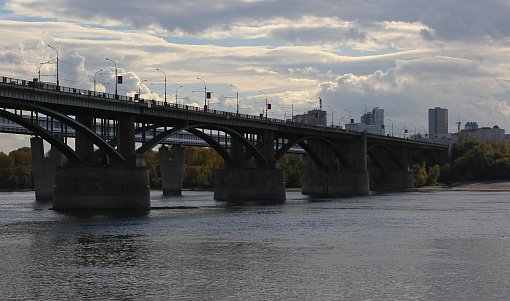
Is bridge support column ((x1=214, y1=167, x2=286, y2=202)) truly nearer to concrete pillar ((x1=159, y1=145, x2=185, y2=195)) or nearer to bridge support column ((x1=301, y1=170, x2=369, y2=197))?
bridge support column ((x1=301, y1=170, x2=369, y2=197))

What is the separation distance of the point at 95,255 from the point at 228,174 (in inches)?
2686

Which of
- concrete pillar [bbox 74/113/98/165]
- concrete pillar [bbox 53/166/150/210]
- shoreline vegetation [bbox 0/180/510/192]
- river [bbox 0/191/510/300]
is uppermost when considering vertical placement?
concrete pillar [bbox 74/113/98/165]

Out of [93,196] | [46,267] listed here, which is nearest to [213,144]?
[93,196]

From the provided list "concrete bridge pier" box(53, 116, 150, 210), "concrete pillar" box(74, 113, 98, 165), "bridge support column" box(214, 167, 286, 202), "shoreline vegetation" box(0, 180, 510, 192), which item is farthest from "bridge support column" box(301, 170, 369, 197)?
"concrete pillar" box(74, 113, 98, 165)

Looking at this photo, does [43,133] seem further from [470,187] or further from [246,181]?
[470,187]

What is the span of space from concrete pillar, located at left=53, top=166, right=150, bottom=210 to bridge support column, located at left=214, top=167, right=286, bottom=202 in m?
34.1

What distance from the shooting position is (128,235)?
2228 inches

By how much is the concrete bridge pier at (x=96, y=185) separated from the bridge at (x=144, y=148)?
11 cm

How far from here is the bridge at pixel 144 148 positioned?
72875mm

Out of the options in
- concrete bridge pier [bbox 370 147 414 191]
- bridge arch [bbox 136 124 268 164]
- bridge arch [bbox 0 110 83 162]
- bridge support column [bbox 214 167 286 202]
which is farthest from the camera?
concrete bridge pier [bbox 370 147 414 191]

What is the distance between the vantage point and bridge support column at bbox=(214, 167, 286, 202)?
368 ft

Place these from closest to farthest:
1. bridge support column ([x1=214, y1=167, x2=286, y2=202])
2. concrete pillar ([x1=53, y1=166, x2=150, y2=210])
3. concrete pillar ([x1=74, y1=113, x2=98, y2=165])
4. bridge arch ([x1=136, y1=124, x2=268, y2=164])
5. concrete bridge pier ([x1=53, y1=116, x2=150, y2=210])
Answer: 1. concrete pillar ([x1=53, y1=166, x2=150, y2=210])
2. concrete bridge pier ([x1=53, y1=116, x2=150, y2=210])
3. concrete pillar ([x1=74, y1=113, x2=98, y2=165])
4. bridge arch ([x1=136, y1=124, x2=268, y2=164])
5. bridge support column ([x1=214, y1=167, x2=286, y2=202])

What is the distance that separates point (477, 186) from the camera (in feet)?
605

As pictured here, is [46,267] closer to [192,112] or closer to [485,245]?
[485,245]
